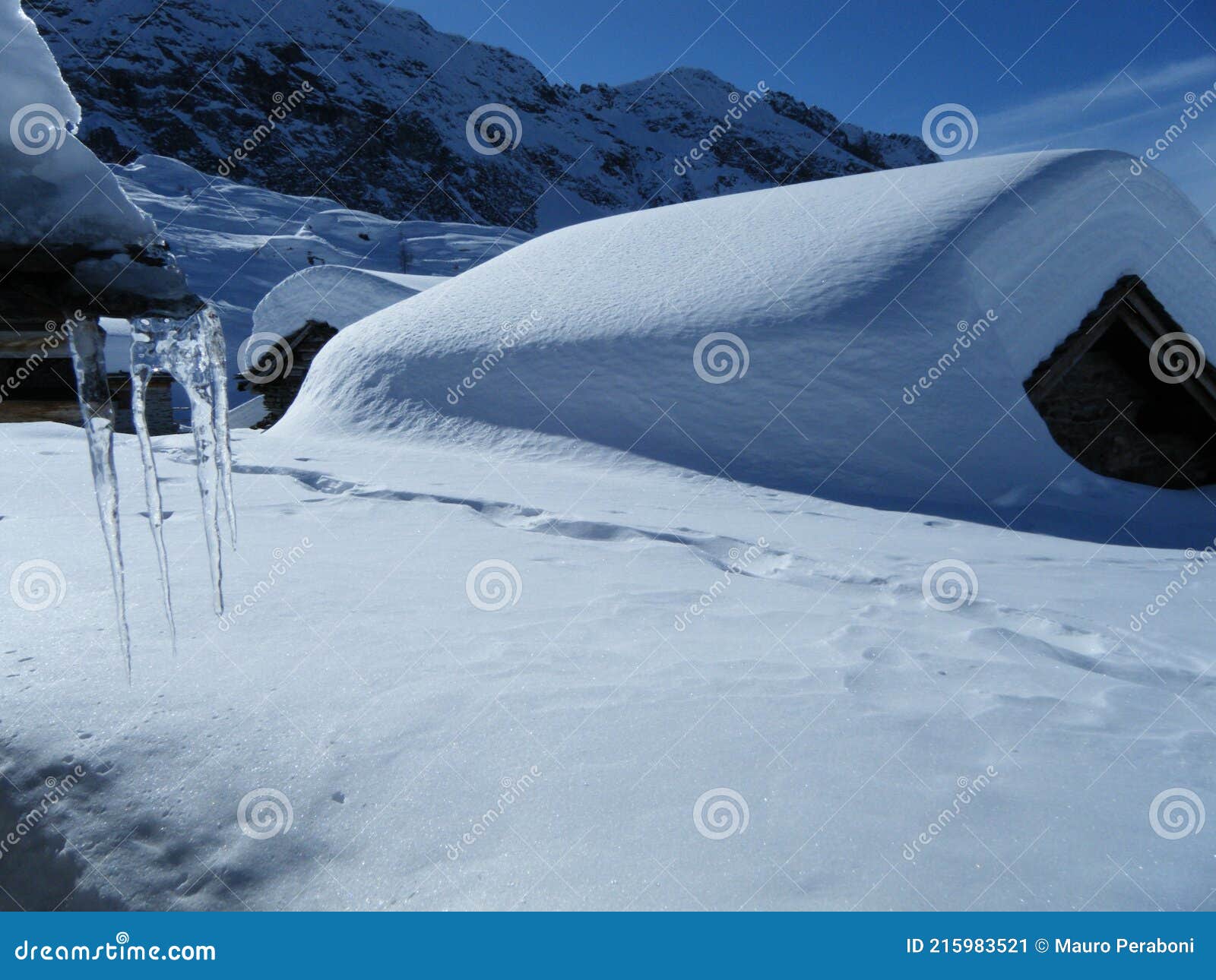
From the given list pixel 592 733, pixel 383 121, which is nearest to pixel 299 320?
pixel 592 733

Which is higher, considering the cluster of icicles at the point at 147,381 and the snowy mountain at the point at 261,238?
the cluster of icicles at the point at 147,381

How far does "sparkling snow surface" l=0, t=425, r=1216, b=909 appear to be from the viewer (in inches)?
63.9

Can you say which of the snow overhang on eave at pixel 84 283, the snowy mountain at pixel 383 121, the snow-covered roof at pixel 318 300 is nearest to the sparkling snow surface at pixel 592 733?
the snow overhang on eave at pixel 84 283

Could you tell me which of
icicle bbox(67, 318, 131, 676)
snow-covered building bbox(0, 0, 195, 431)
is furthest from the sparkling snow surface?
snow-covered building bbox(0, 0, 195, 431)

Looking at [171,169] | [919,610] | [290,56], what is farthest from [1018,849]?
[290,56]

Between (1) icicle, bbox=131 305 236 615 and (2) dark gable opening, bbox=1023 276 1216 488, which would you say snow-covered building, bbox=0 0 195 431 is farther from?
(2) dark gable opening, bbox=1023 276 1216 488

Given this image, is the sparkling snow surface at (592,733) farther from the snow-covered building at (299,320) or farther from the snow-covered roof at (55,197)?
the snow-covered building at (299,320)

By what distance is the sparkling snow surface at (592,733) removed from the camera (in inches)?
63.9

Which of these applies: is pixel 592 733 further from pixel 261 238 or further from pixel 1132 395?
pixel 261 238

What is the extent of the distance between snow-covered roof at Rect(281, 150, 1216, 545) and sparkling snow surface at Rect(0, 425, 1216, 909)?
229cm

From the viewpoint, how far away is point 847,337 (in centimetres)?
600

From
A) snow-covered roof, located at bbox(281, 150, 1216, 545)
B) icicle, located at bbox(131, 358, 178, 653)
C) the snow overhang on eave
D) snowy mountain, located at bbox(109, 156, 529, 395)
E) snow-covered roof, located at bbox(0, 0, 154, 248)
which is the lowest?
snowy mountain, located at bbox(109, 156, 529, 395)

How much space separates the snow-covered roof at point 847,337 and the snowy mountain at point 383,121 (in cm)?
4650

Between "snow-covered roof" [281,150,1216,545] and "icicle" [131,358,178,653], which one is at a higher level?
"snow-covered roof" [281,150,1216,545]
